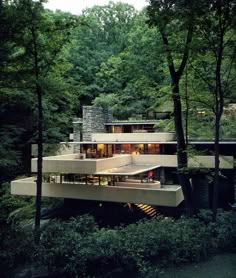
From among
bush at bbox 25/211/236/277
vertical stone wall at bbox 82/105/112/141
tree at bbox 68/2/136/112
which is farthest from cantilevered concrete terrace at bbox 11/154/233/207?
tree at bbox 68/2/136/112

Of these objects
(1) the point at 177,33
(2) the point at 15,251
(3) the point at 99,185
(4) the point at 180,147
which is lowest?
(2) the point at 15,251

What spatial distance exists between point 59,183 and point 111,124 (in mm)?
9112

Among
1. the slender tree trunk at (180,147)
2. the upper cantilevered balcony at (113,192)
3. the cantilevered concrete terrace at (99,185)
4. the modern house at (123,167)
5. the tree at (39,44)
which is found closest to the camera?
the tree at (39,44)

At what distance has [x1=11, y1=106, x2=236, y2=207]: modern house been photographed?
14.9 m

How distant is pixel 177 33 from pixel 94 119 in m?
13.0

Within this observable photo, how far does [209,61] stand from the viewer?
11352mm

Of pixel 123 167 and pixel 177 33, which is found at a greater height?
pixel 177 33

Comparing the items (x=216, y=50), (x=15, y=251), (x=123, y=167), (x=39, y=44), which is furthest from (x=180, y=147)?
(x=15, y=251)

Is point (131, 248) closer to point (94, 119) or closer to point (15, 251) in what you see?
point (15, 251)

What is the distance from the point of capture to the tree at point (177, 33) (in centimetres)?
901

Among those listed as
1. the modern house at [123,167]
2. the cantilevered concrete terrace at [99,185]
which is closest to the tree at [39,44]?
the modern house at [123,167]

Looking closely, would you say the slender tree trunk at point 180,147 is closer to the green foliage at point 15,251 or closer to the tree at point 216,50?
the tree at point 216,50

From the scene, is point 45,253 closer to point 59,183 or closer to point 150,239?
point 150,239

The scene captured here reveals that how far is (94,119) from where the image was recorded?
75.2ft
